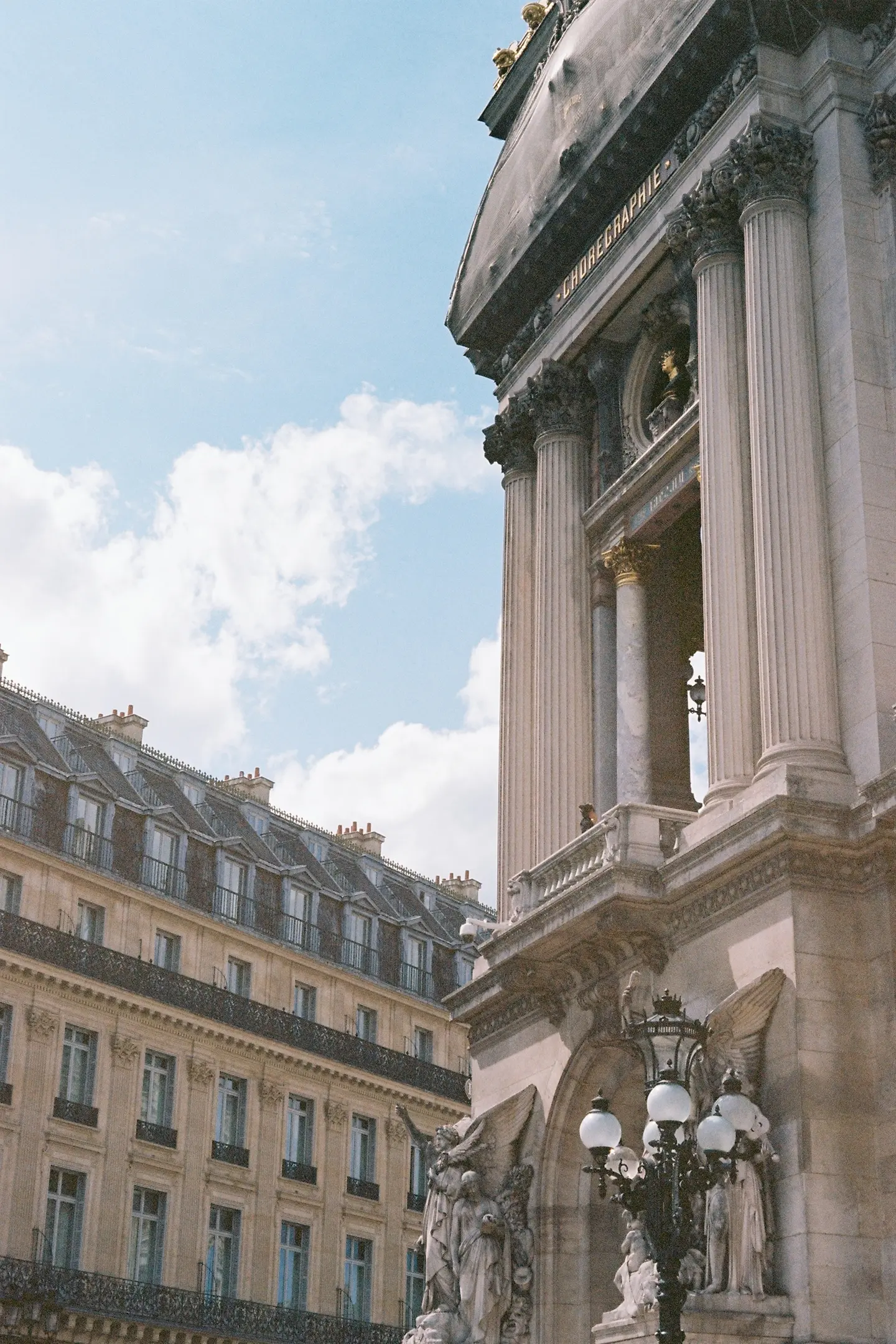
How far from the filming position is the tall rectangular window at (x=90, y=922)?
54.6 meters

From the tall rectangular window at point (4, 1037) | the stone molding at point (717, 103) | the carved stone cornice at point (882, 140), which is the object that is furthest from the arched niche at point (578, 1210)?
the tall rectangular window at point (4, 1037)

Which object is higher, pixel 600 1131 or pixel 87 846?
pixel 87 846

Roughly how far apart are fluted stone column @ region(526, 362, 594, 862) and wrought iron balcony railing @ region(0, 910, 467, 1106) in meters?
23.9

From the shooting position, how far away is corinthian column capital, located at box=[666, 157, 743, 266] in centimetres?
2831

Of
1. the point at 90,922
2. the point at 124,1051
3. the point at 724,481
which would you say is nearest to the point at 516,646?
the point at 724,481

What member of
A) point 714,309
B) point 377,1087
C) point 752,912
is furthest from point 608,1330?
point 377,1087

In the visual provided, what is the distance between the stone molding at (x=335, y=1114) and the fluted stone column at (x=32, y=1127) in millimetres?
10519

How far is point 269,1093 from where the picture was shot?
190ft

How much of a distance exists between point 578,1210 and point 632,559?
9.89 m

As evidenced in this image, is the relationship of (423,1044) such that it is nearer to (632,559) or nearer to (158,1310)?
(158,1310)

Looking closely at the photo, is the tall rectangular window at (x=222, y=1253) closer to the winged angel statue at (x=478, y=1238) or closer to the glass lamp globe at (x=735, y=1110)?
the winged angel statue at (x=478, y=1238)

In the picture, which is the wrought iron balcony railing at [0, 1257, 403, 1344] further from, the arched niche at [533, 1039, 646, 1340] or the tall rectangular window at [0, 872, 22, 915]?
the arched niche at [533, 1039, 646, 1340]

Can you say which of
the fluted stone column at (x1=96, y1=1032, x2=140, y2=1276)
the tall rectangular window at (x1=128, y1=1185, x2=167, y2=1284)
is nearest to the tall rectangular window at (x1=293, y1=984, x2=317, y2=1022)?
the fluted stone column at (x1=96, y1=1032, x2=140, y2=1276)

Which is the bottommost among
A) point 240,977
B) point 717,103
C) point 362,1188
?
point 362,1188
